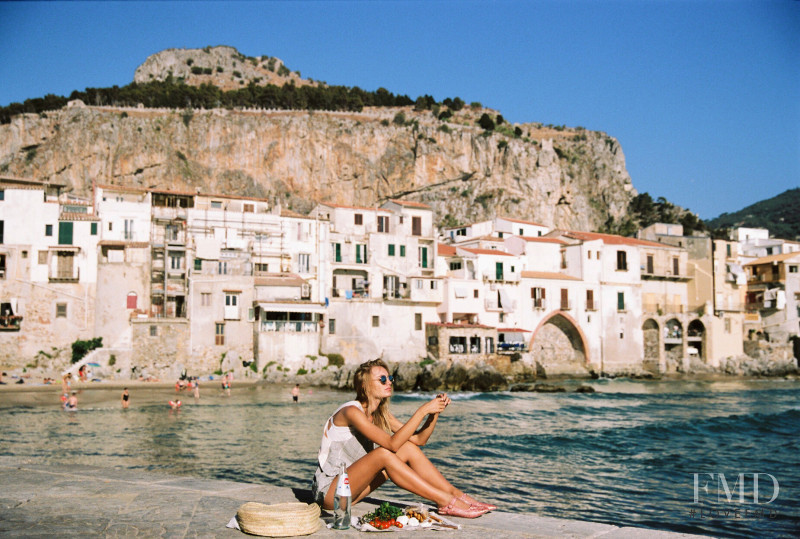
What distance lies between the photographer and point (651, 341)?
56844 mm

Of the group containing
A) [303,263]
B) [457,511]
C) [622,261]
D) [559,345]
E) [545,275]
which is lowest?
[457,511]

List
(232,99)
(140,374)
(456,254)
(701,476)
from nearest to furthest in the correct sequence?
(701,476) < (140,374) < (456,254) < (232,99)

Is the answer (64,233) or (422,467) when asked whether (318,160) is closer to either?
(64,233)

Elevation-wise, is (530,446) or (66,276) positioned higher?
(66,276)

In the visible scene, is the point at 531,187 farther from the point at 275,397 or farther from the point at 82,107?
the point at 275,397

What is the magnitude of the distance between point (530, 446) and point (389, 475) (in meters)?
16.2

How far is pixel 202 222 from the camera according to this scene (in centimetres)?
4700

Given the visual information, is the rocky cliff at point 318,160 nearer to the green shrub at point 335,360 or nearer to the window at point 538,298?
the window at point 538,298

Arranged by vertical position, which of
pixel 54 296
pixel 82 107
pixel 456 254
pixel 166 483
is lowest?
pixel 166 483

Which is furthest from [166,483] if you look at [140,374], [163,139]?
→ [163,139]

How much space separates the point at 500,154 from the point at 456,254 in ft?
160

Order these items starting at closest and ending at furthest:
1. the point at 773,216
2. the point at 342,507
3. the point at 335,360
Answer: the point at 342,507, the point at 335,360, the point at 773,216

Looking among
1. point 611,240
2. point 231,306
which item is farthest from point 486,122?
point 231,306

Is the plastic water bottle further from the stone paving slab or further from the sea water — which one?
the sea water
